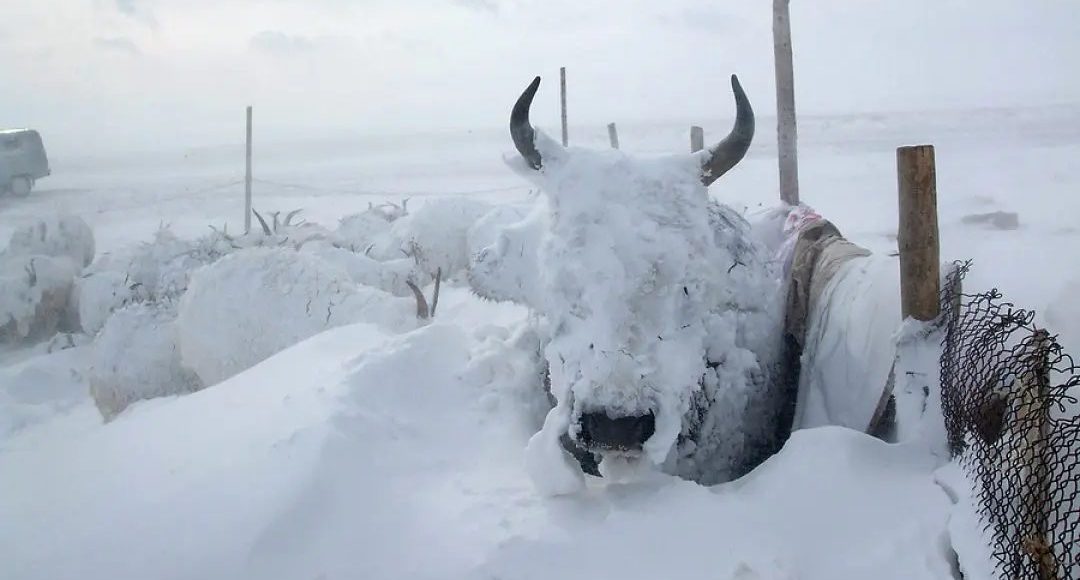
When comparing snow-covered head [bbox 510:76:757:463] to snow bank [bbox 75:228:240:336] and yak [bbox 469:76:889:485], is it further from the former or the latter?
snow bank [bbox 75:228:240:336]

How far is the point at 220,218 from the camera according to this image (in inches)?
1016

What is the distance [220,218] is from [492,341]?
23.1m

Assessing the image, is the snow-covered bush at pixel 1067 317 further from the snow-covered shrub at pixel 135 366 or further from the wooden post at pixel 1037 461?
the snow-covered shrub at pixel 135 366

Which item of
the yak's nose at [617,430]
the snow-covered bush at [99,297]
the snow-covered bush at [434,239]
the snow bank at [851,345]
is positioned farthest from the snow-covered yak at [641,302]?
the snow-covered bush at [99,297]

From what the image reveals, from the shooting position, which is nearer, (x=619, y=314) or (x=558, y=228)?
(x=619, y=314)

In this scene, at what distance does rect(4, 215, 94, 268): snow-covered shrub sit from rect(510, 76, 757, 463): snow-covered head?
46.7ft

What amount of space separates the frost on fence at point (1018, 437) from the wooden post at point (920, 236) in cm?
Result: 22

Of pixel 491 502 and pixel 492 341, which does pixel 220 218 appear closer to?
pixel 492 341

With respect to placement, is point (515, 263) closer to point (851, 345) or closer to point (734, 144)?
point (734, 144)

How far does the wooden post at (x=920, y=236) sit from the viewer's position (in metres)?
3.31

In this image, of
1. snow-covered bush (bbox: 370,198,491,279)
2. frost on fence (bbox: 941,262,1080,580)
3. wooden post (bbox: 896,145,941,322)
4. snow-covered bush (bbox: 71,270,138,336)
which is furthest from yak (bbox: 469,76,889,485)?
snow-covered bush (bbox: 71,270,138,336)

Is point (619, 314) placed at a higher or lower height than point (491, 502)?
higher

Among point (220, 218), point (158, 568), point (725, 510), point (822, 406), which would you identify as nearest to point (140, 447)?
point (158, 568)

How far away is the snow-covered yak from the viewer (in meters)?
3.28
